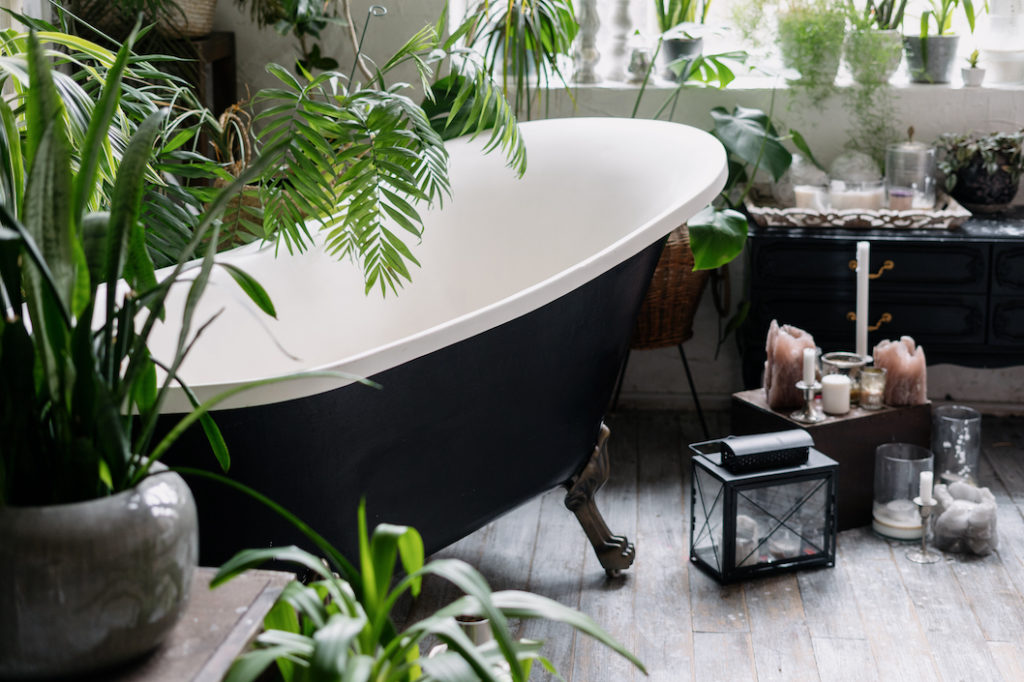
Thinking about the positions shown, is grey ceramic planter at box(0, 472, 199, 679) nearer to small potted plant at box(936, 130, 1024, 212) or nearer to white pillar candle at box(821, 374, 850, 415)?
white pillar candle at box(821, 374, 850, 415)

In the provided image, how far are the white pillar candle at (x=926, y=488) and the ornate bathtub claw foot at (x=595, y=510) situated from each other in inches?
25.5

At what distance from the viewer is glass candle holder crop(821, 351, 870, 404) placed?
2625 mm

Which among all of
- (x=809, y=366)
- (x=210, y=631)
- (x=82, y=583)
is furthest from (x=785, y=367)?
(x=82, y=583)

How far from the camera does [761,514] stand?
2.35 m

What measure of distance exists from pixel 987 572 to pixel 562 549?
916 mm

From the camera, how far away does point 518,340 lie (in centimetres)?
198

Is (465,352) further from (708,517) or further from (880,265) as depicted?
(880,265)

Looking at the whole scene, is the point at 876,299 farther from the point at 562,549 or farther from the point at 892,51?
the point at 562,549

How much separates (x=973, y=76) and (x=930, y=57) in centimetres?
14

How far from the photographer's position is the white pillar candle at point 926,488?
2404 millimetres

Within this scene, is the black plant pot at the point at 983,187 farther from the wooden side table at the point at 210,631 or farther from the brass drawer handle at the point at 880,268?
the wooden side table at the point at 210,631

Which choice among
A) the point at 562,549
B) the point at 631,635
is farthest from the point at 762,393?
the point at 631,635

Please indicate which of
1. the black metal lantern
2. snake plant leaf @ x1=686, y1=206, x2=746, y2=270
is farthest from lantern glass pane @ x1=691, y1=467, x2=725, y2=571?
snake plant leaf @ x1=686, y1=206, x2=746, y2=270

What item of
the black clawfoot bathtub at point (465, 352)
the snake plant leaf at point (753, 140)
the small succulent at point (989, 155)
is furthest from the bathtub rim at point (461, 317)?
the small succulent at point (989, 155)
